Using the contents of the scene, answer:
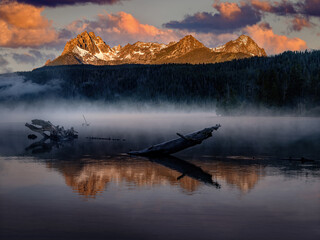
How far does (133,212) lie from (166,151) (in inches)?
826

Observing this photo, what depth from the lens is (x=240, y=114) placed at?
180m

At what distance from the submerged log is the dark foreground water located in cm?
110

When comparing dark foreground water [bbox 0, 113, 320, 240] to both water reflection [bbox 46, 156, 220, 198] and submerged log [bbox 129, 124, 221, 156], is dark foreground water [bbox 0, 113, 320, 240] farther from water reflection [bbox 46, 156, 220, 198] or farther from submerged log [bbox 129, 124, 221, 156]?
submerged log [bbox 129, 124, 221, 156]

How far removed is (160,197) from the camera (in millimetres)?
26188

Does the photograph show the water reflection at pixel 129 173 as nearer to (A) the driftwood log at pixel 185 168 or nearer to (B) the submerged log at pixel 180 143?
(A) the driftwood log at pixel 185 168

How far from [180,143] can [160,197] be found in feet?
55.2

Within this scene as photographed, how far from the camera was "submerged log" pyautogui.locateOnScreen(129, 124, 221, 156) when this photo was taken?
41.5 metres

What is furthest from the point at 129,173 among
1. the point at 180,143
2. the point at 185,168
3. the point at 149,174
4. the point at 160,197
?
the point at 180,143

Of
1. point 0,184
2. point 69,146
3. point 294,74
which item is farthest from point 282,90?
point 0,184

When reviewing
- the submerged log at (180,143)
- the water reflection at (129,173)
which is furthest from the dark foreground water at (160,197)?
the submerged log at (180,143)

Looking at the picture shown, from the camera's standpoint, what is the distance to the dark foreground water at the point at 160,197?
66.5 feet

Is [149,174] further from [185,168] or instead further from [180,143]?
[180,143]

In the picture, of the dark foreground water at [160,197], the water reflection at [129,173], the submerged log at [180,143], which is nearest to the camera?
the dark foreground water at [160,197]

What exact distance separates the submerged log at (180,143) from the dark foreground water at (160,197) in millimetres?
1099
